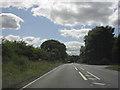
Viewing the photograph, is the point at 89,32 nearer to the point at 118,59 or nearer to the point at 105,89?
the point at 118,59

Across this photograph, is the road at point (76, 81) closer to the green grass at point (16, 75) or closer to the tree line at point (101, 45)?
the green grass at point (16, 75)

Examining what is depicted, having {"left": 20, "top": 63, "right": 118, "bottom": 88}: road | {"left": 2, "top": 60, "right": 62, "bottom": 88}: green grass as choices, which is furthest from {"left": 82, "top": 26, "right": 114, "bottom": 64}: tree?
{"left": 20, "top": 63, "right": 118, "bottom": 88}: road

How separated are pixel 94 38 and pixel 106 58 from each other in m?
8.62

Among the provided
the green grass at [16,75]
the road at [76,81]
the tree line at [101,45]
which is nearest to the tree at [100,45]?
the tree line at [101,45]

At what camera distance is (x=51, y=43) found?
142 m

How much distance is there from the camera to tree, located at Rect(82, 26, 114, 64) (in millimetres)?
93750

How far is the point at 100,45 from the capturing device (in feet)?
308

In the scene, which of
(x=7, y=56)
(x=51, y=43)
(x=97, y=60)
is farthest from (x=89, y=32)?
(x=7, y=56)

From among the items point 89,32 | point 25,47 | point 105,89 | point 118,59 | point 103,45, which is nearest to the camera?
point 105,89

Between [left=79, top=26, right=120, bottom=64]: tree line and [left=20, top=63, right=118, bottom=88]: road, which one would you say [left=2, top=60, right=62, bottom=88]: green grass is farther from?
[left=79, top=26, right=120, bottom=64]: tree line

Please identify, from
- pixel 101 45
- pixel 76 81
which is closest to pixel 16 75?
pixel 76 81

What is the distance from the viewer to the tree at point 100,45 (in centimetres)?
9375

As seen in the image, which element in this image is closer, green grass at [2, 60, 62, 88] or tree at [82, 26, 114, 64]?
green grass at [2, 60, 62, 88]

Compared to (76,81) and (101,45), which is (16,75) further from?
(101,45)
